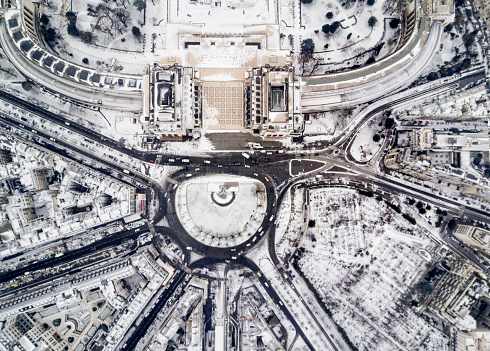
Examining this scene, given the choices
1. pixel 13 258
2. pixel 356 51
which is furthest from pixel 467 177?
pixel 13 258

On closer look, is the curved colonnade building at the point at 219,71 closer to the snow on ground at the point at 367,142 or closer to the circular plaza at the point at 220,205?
the snow on ground at the point at 367,142

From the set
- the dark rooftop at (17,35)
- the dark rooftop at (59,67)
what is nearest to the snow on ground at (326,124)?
the dark rooftop at (59,67)

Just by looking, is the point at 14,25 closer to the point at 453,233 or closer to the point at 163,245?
the point at 163,245

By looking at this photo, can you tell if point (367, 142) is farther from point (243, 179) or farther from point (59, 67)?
point (59, 67)

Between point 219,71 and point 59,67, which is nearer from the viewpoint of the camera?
point 59,67

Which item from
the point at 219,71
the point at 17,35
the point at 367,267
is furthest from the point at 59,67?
the point at 367,267

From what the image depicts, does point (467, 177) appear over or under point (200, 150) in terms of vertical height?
under
